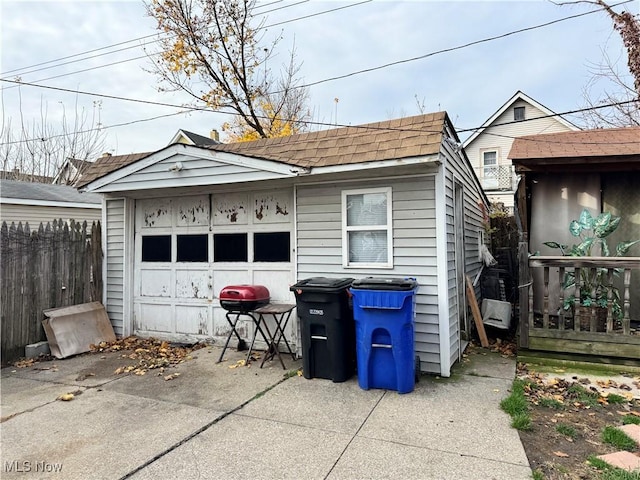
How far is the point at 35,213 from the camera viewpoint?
11438mm

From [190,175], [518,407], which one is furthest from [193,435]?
[190,175]

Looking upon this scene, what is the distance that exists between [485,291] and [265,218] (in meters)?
5.05

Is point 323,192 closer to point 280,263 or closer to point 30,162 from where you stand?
point 280,263

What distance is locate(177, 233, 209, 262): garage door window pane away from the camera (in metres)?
6.10

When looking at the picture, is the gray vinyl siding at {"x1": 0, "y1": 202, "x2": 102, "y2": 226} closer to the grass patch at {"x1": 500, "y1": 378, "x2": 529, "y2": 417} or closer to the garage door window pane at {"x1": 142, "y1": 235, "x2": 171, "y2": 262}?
the garage door window pane at {"x1": 142, "y1": 235, "x2": 171, "y2": 262}

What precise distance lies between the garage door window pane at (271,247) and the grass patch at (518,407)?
126 inches

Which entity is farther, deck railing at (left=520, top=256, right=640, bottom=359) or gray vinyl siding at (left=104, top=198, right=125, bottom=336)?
gray vinyl siding at (left=104, top=198, right=125, bottom=336)

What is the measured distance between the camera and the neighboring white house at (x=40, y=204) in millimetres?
10723

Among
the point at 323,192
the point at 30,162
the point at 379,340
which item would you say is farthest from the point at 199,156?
the point at 30,162

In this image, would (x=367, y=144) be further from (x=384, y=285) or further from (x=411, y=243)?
(x=384, y=285)

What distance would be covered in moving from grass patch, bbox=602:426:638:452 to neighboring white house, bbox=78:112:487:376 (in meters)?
1.61

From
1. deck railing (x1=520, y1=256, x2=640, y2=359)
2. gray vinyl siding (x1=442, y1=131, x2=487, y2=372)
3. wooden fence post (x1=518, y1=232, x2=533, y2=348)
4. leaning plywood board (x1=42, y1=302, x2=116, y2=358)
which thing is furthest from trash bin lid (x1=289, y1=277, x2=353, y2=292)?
leaning plywood board (x1=42, y1=302, x2=116, y2=358)

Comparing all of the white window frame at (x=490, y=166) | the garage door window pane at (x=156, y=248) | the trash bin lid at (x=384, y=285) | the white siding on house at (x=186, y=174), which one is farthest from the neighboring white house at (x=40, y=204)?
the white window frame at (x=490, y=166)

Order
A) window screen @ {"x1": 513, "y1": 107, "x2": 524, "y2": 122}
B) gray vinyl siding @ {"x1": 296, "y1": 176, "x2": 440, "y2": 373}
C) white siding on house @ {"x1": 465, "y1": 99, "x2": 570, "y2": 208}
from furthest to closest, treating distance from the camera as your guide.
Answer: window screen @ {"x1": 513, "y1": 107, "x2": 524, "y2": 122}, white siding on house @ {"x1": 465, "y1": 99, "x2": 570, "y2": 208}, gray vinyl siding @ {"x1": 296, "y1": 176, "x2": 440, "y2": 373}
